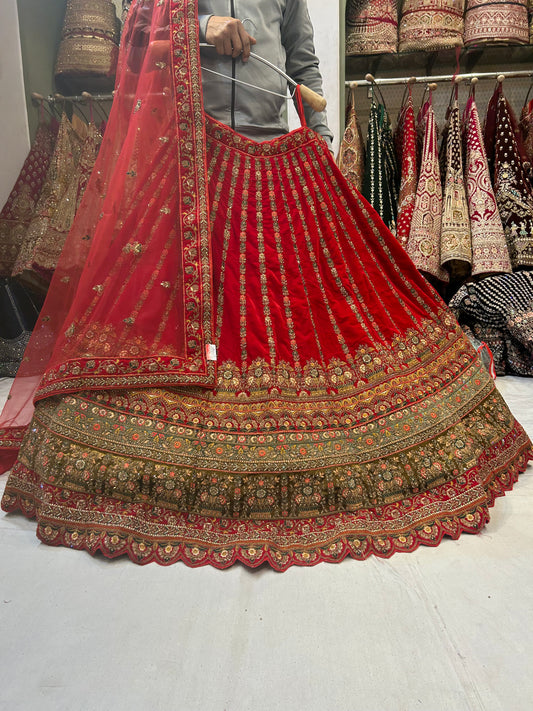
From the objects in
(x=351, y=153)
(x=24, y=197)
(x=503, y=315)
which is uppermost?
(x=351, y=153)

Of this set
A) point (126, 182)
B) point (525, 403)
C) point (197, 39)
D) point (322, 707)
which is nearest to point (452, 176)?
point (525, 403)

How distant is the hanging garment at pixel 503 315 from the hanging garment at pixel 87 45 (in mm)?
1756

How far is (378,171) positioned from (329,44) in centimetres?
64

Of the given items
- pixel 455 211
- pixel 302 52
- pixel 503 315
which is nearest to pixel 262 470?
pixel 302 52

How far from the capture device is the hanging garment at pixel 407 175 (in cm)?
189

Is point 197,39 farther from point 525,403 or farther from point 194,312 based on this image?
point 525,403

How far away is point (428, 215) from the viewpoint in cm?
185

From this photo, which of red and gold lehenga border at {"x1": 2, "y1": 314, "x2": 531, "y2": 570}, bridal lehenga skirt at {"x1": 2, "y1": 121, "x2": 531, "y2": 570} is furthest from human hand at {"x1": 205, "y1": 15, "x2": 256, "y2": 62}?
red and gold lehenga border at {"x1": 2, "y1": 314, "x2": 531, "y2": 570}

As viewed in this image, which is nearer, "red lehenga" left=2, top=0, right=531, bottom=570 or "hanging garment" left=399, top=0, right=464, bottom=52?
"red lehenga" left=2, top=0, right=531, bottom=570

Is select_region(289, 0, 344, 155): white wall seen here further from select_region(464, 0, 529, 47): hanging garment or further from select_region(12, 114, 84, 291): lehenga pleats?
select_region(12, 114, 84, 291): lehenga pleats

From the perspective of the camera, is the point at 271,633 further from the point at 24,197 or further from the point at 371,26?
the point at 371,26

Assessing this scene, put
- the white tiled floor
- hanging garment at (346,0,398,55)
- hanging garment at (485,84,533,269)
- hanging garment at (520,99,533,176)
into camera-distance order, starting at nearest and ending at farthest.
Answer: the white tiled floor, hanging garment at (485,84,533,269), hanging garment at (520,99,533,176), hanging garment at (346,0,398,55)

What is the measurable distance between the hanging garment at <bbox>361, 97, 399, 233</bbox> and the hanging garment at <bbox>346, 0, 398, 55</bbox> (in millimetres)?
352

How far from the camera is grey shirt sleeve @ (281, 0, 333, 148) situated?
1172 mm
